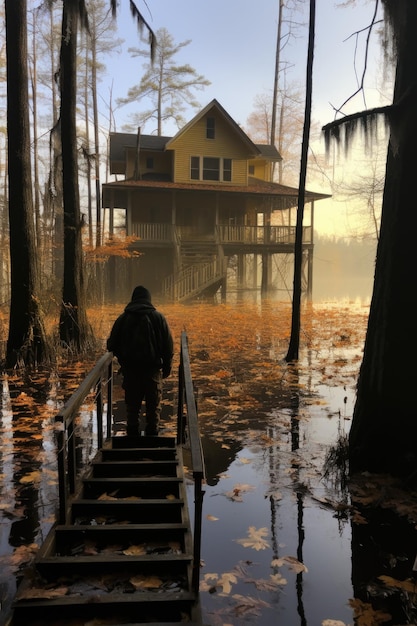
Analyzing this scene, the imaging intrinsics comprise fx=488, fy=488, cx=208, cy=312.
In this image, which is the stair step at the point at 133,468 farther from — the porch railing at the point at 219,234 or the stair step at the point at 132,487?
the porch railing at the point at 219,234

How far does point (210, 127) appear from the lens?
30.9 metres

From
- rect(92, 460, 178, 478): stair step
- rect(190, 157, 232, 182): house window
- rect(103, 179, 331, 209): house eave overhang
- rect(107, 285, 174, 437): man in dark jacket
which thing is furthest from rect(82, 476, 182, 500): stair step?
rect(190, 157, 232, 182): house window

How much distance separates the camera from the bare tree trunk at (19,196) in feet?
34.8

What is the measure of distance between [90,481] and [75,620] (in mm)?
1649

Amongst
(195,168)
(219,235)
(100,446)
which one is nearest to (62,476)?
(100,446)

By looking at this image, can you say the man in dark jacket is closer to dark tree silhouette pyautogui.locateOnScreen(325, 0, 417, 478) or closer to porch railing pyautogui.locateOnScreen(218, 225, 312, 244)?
dark tree silhouette pyautogui.locateOnScreen(325, 0, 417, 478)

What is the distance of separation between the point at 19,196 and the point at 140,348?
720cm

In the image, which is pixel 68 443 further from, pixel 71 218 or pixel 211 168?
pixel 211 168

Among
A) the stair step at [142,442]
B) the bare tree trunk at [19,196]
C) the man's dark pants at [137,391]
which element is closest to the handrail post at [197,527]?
the stair step at [142,442]

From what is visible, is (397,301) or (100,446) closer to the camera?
(397,301)

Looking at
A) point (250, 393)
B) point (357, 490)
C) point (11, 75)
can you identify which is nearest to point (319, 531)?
point (357, 490)

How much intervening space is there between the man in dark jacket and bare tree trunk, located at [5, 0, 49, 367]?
606 centimetres

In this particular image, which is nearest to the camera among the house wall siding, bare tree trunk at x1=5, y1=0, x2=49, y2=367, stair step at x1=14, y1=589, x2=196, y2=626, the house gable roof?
stair step at x1=14, y1=589, x2=196, y2=626

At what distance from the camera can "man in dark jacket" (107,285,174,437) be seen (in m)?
5.15
